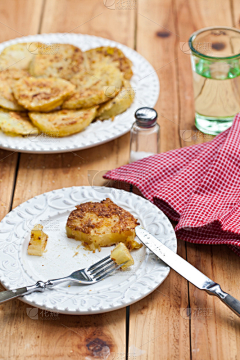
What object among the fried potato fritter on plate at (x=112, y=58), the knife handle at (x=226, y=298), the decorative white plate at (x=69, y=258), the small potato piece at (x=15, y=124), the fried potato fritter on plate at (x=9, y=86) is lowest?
the decorative white plate at (x=69, y=258)

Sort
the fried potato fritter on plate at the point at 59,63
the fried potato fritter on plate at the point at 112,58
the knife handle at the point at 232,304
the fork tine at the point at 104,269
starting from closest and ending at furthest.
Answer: the knife handle at the point at 232,304 < the fork tine at the point at 104,269 < the fried potato fritter on plate at the point at 59,63 < the fried potato fritter on plate at the point at 112,58

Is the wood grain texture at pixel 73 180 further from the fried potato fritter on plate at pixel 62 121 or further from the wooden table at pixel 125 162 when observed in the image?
the fried potato fritter on plate at pixel 62 121

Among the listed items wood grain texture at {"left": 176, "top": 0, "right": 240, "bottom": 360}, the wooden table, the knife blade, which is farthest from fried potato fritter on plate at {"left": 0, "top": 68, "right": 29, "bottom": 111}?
the knife blade

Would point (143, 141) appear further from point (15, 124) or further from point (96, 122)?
point (15, 124)

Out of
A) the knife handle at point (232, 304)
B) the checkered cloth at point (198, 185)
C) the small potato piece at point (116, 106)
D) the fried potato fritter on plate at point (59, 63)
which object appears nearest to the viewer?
the knife handle at point (232, 304)

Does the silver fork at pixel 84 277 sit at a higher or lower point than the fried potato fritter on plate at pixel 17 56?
lower

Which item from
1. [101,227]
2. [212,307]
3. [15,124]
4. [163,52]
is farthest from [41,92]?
[212,307]

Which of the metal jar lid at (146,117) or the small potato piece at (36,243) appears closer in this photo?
the small potato piece at (36,243)

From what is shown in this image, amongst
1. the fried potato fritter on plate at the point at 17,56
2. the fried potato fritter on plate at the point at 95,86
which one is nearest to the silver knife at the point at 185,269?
the fried potato fritter on plate at the point at 95,86
